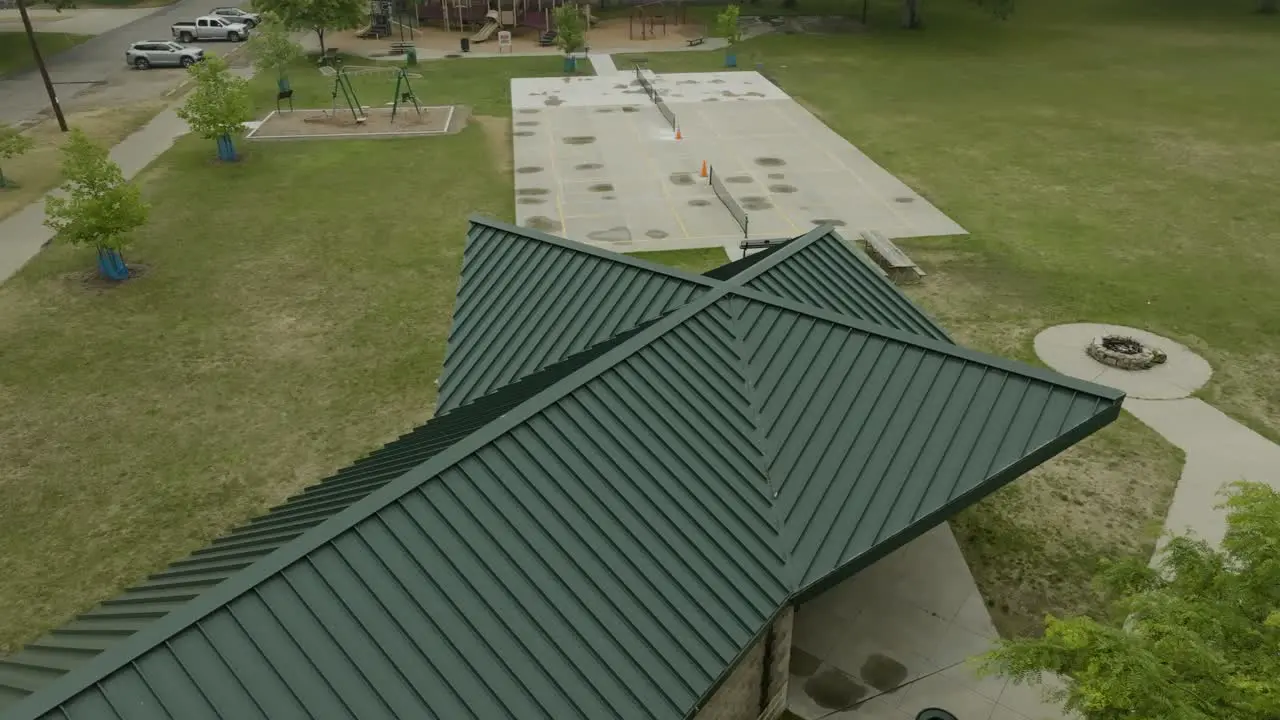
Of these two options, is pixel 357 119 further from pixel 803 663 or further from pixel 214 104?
pixel 803 663

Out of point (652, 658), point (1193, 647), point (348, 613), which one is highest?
point (1193, 647)

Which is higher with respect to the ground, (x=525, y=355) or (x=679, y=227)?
(x=525, y=355)

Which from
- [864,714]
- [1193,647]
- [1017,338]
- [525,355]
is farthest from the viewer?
[1017,338]

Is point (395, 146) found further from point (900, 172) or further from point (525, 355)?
point (525, 355)

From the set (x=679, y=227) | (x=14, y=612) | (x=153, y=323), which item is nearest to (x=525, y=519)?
(x=14, y=612)

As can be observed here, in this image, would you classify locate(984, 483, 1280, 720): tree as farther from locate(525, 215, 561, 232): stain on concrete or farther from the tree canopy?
the tree canopy

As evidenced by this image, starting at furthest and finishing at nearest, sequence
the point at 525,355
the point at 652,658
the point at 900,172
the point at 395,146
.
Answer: the point at 395,146 → the point at 900,172 → the point at 525,355 → the point at 652,658

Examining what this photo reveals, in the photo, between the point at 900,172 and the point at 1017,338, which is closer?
the point at 1017,338
